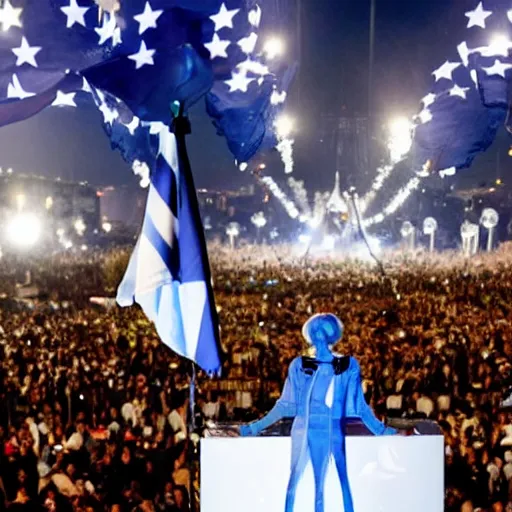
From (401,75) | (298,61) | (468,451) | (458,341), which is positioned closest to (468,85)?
(401,75)

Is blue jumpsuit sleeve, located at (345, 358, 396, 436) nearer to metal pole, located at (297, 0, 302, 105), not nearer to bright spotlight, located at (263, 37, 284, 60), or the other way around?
bright spotlight, located at (263, 37, 284, 60)

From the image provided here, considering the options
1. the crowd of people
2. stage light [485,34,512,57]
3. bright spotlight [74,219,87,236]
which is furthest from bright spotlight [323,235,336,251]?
bright spotlight [74,219,87,236]

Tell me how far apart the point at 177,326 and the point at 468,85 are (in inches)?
125

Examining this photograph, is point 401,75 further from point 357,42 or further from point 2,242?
point 2,242

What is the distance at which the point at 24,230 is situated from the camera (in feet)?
20.1

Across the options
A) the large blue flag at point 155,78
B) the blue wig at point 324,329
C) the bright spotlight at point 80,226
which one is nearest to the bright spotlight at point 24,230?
the bright spotlight at point 80,226

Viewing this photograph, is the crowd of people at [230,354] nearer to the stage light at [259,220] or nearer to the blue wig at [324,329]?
the stage light at [259,220]

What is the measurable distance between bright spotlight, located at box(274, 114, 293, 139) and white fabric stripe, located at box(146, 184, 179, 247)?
2297 millimetres

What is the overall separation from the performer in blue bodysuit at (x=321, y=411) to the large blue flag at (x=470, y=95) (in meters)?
2.65

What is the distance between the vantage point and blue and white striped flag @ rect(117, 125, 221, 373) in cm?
408

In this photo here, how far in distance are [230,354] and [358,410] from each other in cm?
264

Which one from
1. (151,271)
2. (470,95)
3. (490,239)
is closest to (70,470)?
(151,271)

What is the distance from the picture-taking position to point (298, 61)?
6.21 metres

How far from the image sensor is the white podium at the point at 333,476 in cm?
373
